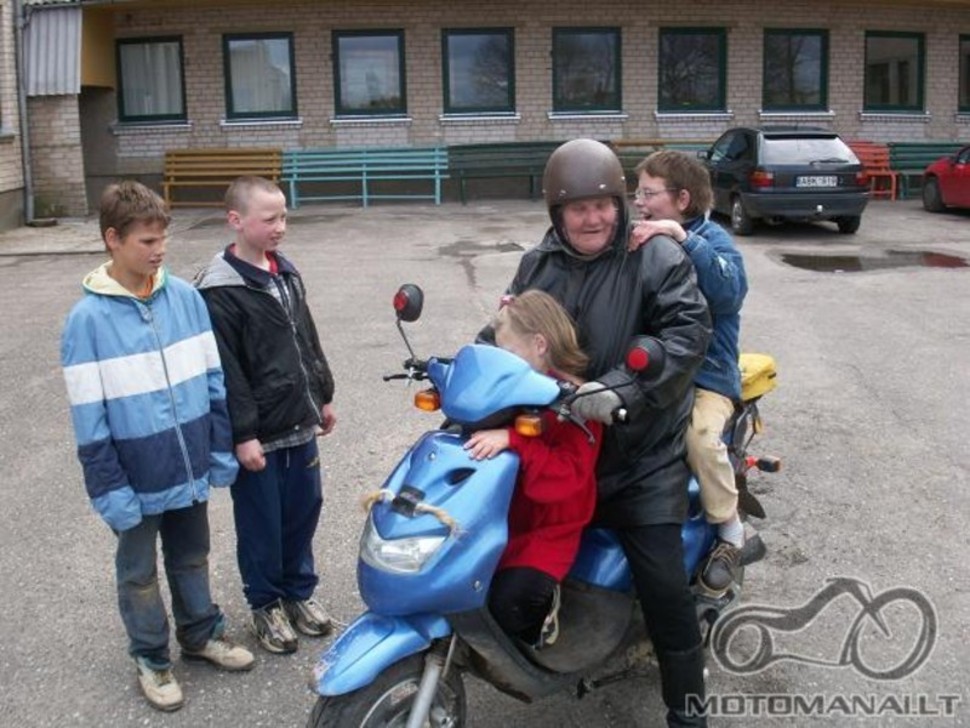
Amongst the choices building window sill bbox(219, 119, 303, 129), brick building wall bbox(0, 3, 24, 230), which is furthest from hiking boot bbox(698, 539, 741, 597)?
building window sill bbox(219, 119, 303, 129)

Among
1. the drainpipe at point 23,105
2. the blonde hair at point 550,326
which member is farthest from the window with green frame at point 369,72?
the blonde hair at point 550,326

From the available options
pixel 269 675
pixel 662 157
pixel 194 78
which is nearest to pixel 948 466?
pixel 662 157

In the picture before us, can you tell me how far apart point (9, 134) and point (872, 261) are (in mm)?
13949

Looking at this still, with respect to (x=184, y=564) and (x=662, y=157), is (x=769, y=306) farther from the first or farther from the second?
(x=184, y=564)

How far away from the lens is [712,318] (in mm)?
3566

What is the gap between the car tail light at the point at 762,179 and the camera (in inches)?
597

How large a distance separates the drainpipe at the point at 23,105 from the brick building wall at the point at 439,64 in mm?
2984

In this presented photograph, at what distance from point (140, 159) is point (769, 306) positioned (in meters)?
15.7

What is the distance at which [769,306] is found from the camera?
10.2 meters

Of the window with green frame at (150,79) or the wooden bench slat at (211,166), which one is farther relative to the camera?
the window with green frame at (150,79)

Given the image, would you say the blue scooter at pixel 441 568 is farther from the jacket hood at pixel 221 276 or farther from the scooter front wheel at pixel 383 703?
→ the jacket hood at pixel 221 276

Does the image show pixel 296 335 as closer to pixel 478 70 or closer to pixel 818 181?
pixel 818 181

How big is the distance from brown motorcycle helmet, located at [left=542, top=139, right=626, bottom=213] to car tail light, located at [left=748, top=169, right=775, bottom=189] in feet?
42.2

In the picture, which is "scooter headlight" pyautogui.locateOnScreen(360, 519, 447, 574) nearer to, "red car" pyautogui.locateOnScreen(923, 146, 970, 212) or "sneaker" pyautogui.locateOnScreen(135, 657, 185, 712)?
"sneaker" pyautogui.locateOnScreen(135, 657, 185, 712)
